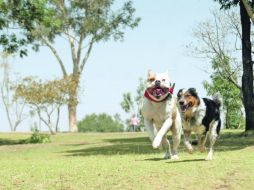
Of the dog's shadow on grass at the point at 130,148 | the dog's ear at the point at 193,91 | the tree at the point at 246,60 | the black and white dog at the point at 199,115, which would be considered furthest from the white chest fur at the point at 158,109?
the tree at the point at 246,60

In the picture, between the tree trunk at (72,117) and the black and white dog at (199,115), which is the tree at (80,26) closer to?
the tree trunk at (72,117)

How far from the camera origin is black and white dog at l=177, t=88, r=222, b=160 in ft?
46.6

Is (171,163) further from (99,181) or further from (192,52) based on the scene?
(192,52)

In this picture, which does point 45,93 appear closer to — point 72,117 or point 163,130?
point 72,117

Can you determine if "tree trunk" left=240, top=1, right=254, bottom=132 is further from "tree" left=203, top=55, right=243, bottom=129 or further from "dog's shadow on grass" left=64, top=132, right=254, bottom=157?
"tree" left=203, top=55, right=243, bottom=129

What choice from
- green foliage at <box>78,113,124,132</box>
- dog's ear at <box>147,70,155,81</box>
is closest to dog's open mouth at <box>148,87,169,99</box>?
dog's ear at <box>147,70,155,81</box>

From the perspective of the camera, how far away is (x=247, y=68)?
37750mm

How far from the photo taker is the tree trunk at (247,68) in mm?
37625

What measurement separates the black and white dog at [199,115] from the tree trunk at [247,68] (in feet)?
74.8

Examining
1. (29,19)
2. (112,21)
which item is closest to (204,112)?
Result: (29,19)

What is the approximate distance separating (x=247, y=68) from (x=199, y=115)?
24.0m

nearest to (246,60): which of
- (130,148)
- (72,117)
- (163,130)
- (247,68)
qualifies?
(247,68)

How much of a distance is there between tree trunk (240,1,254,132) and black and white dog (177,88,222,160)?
22.8m

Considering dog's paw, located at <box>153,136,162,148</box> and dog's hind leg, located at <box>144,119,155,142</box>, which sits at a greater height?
dog's hind leg, located at <box>144,119,155,142</box>
